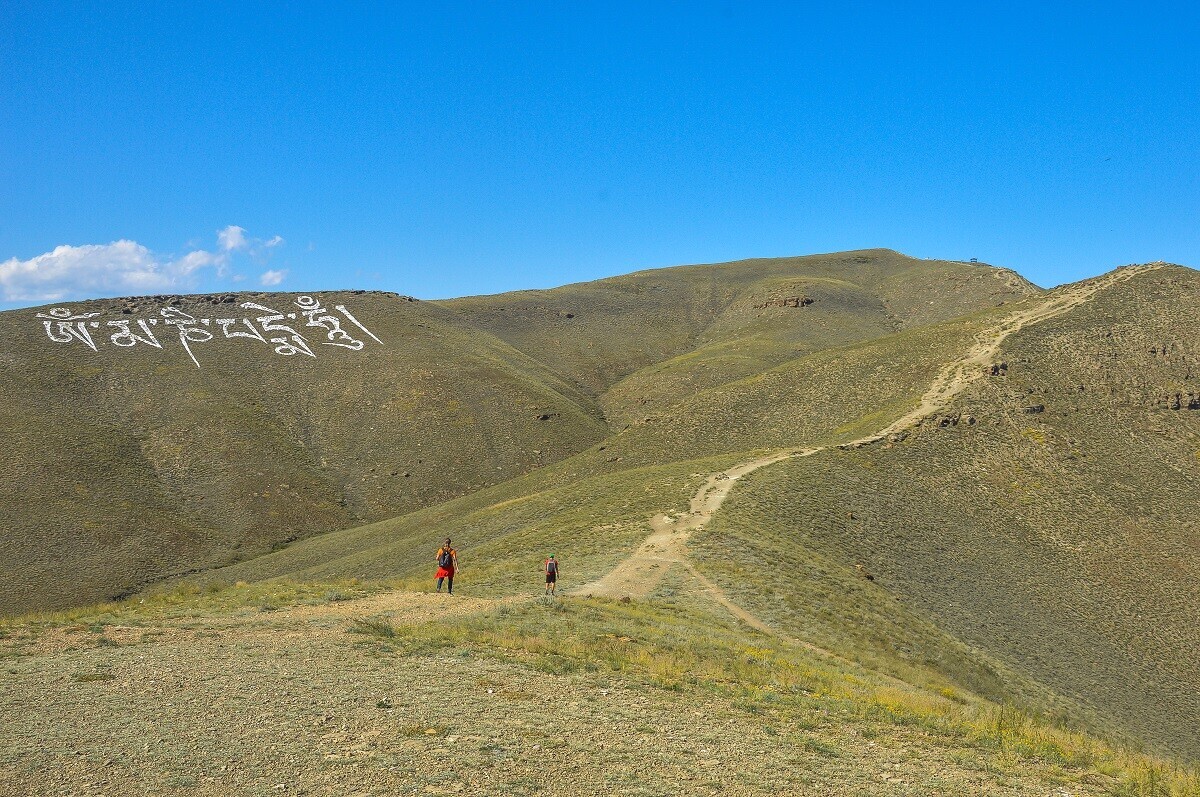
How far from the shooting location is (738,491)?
3834 cm

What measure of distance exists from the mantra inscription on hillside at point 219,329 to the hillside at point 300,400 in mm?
296

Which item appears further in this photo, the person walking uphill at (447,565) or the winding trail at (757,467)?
the winding trail at (757,467)

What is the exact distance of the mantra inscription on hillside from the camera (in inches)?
3265

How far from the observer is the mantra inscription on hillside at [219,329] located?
8294 cm

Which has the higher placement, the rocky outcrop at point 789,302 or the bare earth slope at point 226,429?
the rocky outcrop at point 789,302

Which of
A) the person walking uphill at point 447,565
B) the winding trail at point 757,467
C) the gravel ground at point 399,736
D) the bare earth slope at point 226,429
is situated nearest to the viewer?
the gravel ground at point 399,736

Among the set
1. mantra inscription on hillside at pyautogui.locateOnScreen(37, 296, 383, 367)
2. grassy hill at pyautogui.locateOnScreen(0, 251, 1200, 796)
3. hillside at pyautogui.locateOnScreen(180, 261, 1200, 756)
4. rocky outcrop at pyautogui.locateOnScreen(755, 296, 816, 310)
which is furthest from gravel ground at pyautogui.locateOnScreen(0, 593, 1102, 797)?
rocky outcrop at pyautogui.locateOnScreen(755, 296, 816, 310)

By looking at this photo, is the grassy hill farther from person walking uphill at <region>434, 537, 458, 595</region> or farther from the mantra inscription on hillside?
the mantra inscription on hillside

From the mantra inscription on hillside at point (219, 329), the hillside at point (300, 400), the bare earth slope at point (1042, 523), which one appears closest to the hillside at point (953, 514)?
the bare earth slope at point (1042, 523)

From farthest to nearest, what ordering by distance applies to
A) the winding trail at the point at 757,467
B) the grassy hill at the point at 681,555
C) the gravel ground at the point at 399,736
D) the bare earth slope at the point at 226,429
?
1. the bare earth slope at the point at 226,429
2. the winding trail at the point at 757,467
3. the grassy hill at the point at 681,555
4. the gravel ground at the point at 399,736

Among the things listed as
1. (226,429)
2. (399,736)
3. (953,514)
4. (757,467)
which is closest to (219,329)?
(226,429)

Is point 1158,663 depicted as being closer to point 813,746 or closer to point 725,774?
point 813,746

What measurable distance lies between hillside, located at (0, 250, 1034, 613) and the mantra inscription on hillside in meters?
0.30

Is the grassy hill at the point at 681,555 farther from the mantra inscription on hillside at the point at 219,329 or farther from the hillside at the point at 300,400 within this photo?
the mantra inscription on hillside at the point at 219,329
